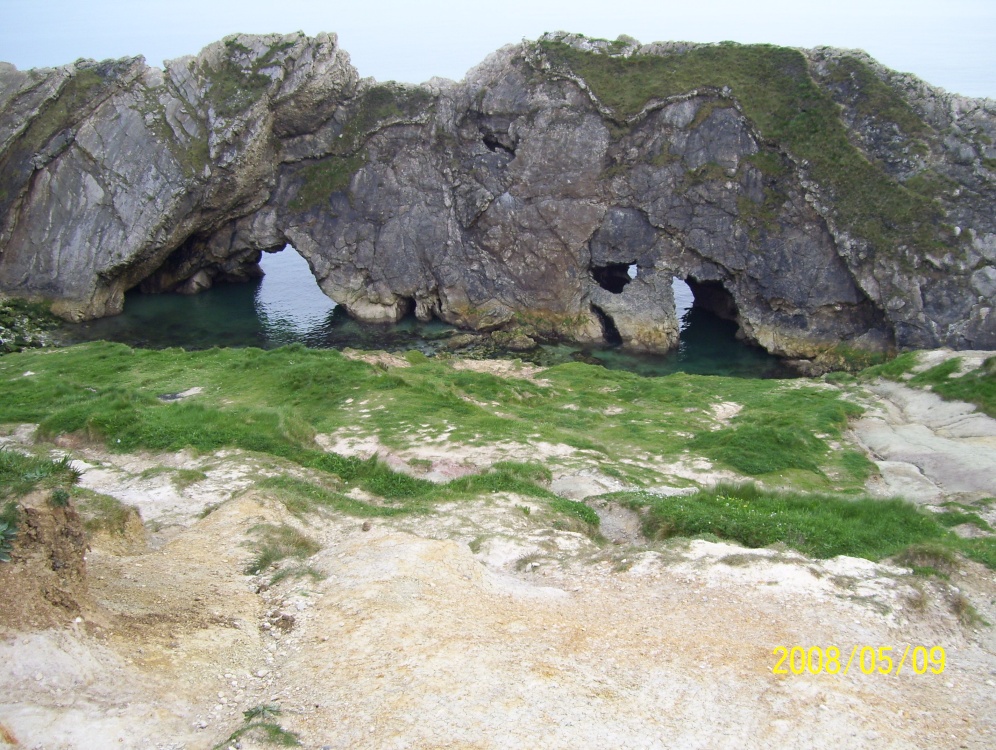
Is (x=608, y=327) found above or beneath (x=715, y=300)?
beneath

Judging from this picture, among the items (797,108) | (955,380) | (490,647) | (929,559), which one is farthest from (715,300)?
(490,647)

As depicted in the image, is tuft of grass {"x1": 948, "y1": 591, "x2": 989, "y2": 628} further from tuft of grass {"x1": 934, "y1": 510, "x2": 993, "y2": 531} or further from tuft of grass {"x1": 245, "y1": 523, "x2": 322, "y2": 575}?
tuft of grass {"x1": 245, "y1": 523, "x2": 322, "y2": 575}

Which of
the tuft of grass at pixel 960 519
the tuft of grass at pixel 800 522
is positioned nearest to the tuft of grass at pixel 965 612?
the tuft of grass at pixel 800 522

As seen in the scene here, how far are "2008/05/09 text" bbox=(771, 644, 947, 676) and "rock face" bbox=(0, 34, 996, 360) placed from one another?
4762cm

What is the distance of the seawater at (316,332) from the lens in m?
58.3

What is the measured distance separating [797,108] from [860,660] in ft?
182

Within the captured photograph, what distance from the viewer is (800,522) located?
18469 millimetres

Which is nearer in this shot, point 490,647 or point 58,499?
point 58,499

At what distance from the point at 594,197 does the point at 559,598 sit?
52985mm

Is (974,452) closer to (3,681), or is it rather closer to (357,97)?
(3,681)

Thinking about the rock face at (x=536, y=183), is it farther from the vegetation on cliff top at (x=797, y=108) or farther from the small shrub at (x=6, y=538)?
the small shrub at (x=6, y=538)

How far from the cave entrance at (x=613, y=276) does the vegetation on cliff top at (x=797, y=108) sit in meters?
13.3

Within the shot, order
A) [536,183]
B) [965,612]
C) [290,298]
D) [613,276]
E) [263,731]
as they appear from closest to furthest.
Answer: [263,731] → [965,612] → [536,183] → [613,276] → [290,298]

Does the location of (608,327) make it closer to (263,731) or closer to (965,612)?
(965,612)
